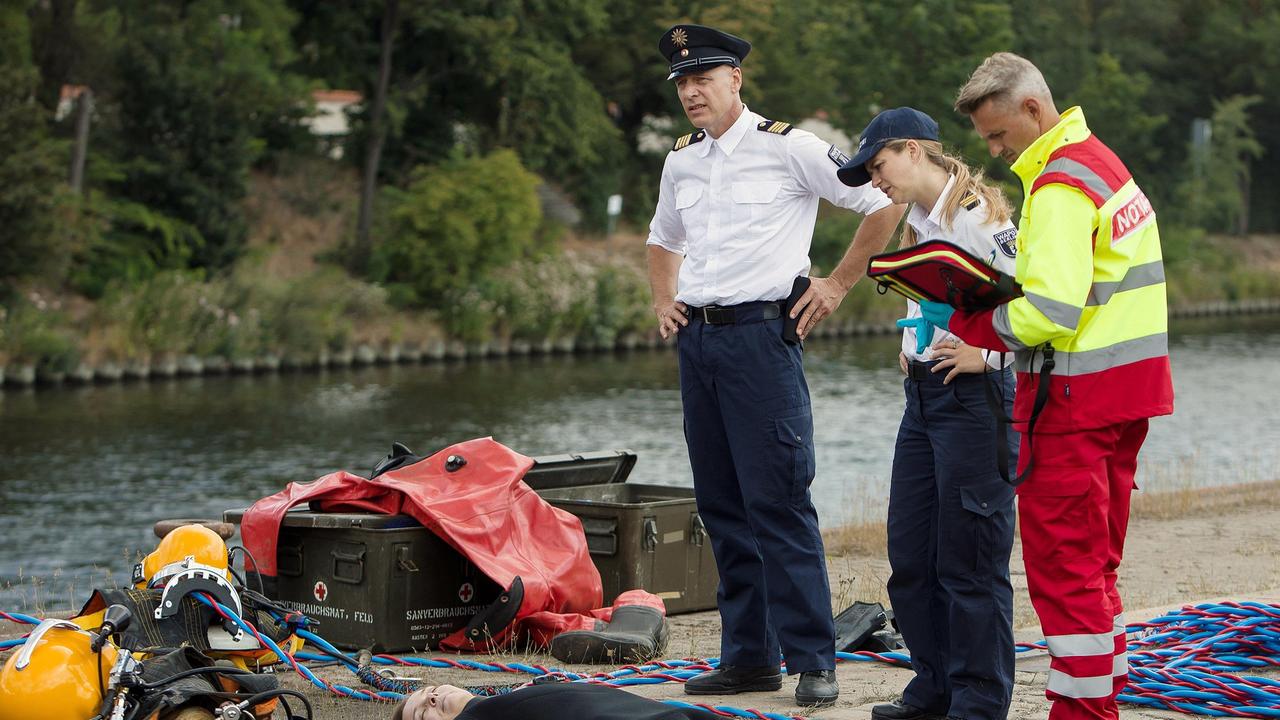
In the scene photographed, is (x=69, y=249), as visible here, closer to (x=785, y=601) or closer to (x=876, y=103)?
(x=785, y=601)

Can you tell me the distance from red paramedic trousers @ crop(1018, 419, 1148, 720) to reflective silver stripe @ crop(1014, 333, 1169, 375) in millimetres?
162

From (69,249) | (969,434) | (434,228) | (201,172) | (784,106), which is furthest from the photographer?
(784,106)

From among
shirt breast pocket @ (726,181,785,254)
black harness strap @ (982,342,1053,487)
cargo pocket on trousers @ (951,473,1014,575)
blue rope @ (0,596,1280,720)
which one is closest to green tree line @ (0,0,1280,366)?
blue rope @ (0,596,1280,720)

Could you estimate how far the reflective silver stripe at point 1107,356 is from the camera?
3918mm

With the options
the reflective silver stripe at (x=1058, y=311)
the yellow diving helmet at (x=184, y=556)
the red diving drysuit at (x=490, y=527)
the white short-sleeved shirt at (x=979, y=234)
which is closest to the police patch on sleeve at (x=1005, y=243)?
the white short-sleeved shirt at (x=979, y=234)

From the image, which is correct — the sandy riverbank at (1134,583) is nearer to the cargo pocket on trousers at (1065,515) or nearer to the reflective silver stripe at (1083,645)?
the reflective silver stripe at (1083,645)

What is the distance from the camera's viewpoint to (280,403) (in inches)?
1045

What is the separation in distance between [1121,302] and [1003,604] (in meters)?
1.03

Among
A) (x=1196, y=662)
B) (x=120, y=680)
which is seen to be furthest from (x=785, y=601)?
(x=120, y=680)

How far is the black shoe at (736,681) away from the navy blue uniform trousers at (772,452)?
4 cm

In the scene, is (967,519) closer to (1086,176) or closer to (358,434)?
(1086,176)

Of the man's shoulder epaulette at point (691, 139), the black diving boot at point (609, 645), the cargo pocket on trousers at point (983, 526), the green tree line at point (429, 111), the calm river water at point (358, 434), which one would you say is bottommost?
the calm river water at point (358, 434)

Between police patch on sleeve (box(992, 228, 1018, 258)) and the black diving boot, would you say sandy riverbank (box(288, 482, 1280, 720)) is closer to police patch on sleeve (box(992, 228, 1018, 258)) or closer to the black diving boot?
the black diving boot

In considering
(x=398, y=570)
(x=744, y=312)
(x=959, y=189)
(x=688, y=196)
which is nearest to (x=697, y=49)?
(x=688, y=196)
